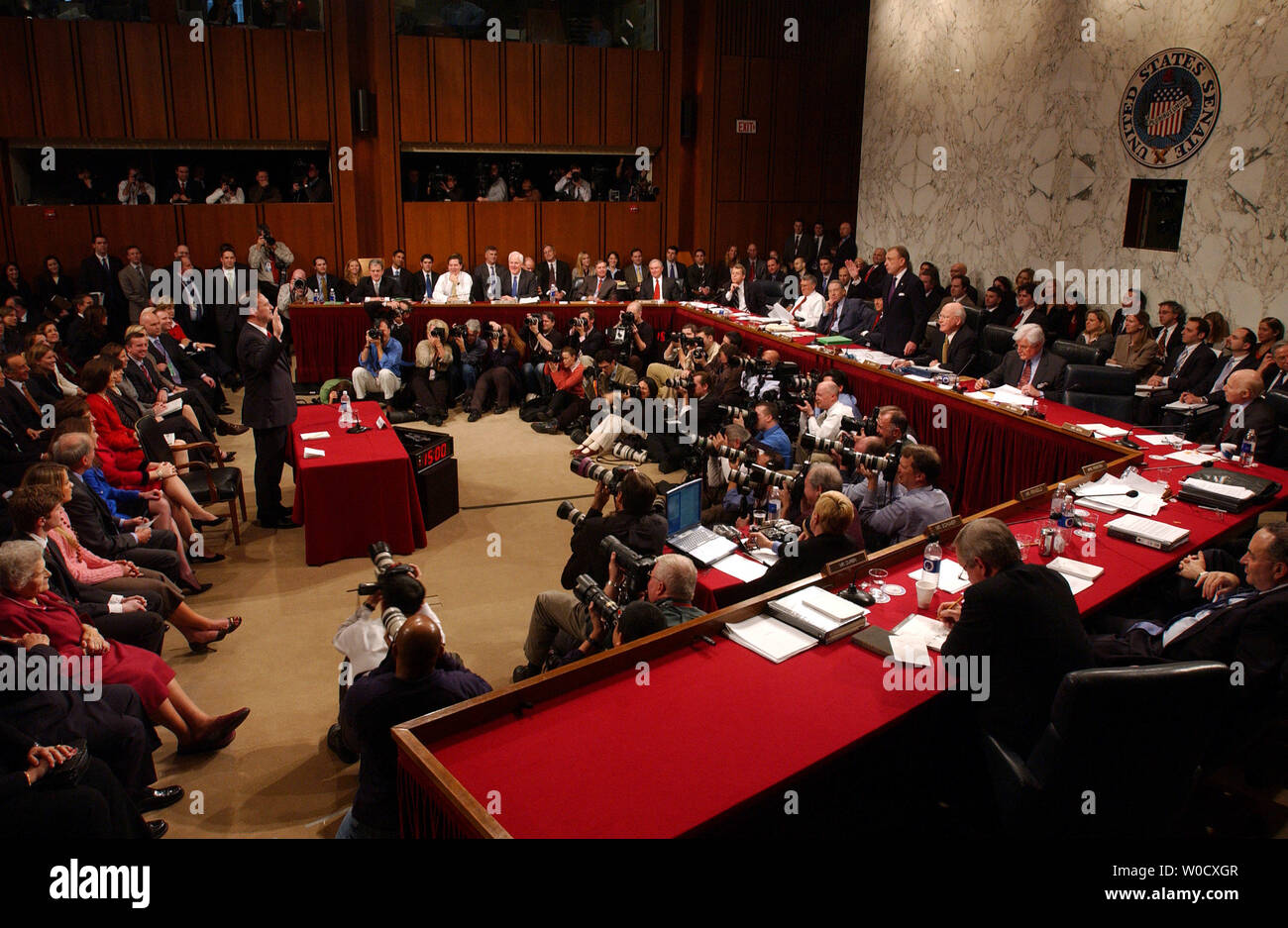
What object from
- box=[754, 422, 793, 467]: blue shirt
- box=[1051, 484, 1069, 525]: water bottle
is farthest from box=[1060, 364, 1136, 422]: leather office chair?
box=[1051, 484, 1069, 525]: water bottle

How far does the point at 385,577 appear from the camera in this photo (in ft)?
10.5

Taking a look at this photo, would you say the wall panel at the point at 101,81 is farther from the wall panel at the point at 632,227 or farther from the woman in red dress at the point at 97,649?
the woman in red dress at the point at 97,649

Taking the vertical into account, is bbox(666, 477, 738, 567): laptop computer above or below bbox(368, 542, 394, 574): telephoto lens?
below

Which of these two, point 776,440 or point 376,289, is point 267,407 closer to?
point 776,440

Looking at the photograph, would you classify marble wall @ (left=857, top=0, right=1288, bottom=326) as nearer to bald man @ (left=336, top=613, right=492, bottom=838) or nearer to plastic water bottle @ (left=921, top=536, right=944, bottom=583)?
plastic water bottle @ (left=921, top=536, right=944, bottom=583)

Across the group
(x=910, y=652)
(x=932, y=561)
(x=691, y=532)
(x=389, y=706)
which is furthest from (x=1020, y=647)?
(x=389, y=706)

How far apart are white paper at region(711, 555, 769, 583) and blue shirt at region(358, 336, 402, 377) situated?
5.77 m

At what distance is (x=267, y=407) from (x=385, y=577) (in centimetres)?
309

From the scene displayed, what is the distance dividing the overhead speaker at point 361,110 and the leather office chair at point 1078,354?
352 inches

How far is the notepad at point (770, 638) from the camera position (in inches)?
120

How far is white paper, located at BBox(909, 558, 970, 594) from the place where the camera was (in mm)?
3588

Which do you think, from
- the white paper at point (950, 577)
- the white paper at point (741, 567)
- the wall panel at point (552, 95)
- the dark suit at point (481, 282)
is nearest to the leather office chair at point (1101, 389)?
the white paper at point (950, 577)
